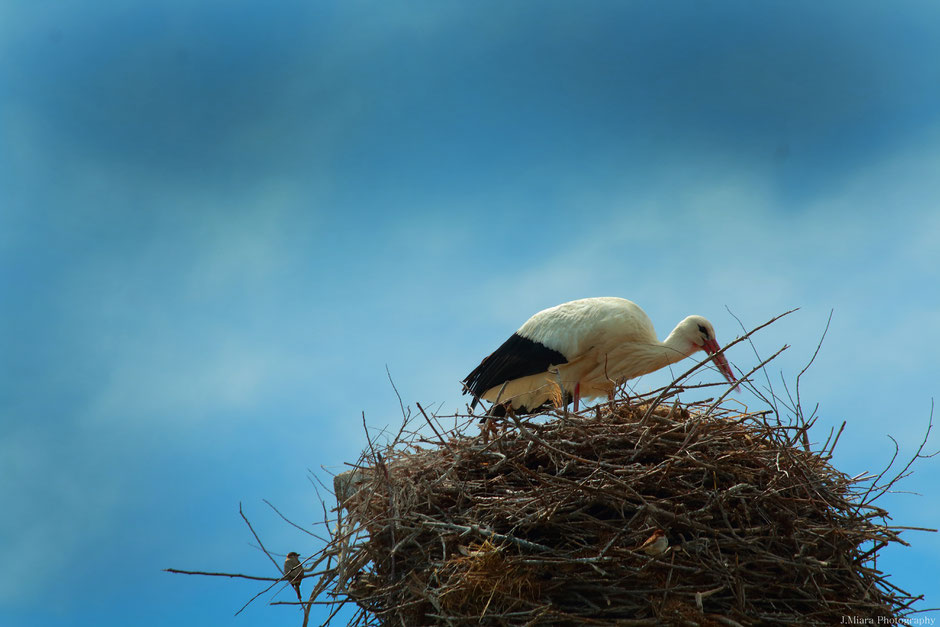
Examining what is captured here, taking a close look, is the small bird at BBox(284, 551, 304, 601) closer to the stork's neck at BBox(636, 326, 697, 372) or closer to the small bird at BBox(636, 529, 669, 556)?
the small bird at BBox(636, 529, 669, 556)

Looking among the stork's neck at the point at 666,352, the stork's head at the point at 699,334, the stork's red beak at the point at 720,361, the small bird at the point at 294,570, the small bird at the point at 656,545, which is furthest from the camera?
the stork's head at the point at 699,334

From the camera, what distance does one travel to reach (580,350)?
20.9 ft

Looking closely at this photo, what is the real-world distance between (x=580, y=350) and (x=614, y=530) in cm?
303

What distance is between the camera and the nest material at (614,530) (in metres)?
3.31

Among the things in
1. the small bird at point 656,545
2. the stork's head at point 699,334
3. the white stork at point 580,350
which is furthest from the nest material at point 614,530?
the stork's head at point 699,334

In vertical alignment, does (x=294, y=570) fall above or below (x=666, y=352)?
below

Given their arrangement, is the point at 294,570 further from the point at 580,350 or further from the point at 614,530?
the point at 580,350

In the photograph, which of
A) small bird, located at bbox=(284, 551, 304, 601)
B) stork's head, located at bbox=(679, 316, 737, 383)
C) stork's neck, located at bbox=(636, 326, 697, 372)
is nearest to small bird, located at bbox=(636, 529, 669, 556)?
small bird, located at bbox=(284, 551, 304, 601)

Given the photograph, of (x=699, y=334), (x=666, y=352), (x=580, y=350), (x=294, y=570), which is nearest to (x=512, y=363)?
(x=580, y=350)

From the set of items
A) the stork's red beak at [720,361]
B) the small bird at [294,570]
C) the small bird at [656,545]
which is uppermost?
the stork's red beak at [720,361]

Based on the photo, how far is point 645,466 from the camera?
3.66 meters

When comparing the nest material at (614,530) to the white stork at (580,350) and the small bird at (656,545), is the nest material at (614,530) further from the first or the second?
the white stork at (580,350)

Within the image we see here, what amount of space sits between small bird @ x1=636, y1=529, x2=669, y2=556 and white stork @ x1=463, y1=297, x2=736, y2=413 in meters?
Answer: 3.03

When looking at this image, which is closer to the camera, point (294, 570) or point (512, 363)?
point (294, 570)
